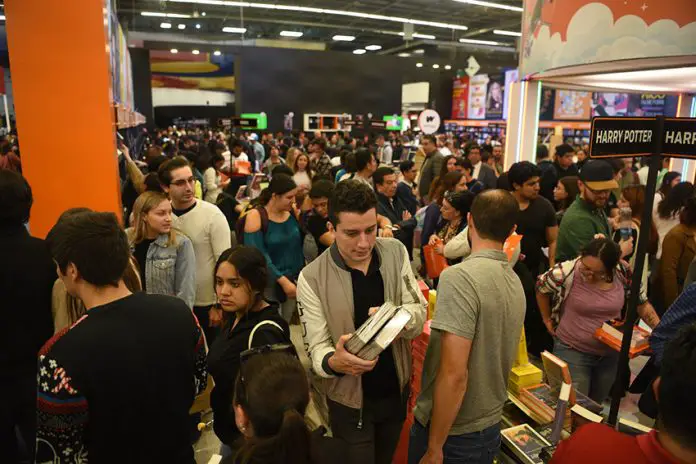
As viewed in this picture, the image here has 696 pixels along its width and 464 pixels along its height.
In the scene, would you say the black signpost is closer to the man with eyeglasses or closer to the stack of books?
the stack of books

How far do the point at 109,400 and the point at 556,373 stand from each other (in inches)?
69.4

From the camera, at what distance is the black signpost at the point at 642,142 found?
1891mm

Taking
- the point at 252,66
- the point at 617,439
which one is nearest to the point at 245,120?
the point at 617,439

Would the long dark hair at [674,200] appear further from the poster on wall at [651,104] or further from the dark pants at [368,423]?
the poster on wall at [651,104]

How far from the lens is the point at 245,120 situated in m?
8.55

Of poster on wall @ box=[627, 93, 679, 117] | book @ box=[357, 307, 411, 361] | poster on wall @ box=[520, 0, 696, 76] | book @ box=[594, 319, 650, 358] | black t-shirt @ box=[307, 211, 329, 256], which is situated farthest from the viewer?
poster on wall @ box=[627, 93, 679, 117]

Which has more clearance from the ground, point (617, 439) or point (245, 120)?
point (245, 120)

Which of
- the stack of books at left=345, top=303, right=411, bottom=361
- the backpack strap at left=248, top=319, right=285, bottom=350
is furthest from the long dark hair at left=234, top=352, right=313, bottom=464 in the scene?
the backpack strap at left=248, top=319, right=285, bottom=350

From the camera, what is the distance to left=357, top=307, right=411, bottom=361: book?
1.61 m

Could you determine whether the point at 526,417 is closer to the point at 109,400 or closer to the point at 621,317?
the point at 621,317

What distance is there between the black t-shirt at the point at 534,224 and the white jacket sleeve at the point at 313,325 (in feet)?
8.29

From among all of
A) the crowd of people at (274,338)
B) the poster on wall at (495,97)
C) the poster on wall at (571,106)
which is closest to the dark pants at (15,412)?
the crowd of people at (274,338)

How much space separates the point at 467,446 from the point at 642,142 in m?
1.33

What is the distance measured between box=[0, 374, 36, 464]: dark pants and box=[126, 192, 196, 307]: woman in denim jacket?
0.76 meters
